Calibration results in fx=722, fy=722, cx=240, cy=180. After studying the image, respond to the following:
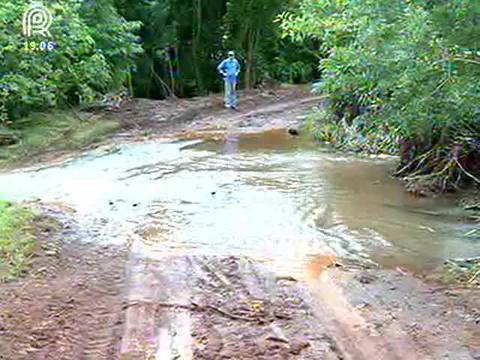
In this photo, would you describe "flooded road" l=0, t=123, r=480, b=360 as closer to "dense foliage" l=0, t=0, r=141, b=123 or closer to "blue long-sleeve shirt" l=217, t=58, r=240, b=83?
"dense foliage" l=0, t=0, r=141, b=123

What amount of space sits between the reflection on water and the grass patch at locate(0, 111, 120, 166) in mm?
1754

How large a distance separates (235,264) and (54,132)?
1129 centimetres

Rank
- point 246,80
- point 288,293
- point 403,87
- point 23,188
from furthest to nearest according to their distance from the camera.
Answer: point 246,80, point 23,188, point 403,87, point 288,293

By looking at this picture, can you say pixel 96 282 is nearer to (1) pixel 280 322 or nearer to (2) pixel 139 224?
(1) pixel 280 322

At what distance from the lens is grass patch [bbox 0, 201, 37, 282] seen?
21.1 ft

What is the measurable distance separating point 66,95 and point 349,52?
37.4 feet

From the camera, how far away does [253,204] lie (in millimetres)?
9883

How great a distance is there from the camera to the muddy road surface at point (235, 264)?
4.86 m

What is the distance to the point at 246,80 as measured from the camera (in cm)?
2808

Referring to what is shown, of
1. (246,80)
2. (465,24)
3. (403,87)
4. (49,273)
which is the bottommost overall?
(246,80)

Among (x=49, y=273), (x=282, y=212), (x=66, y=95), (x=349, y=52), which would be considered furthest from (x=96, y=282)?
(x=66, y=95)

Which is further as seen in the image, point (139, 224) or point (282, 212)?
point (282, 212)

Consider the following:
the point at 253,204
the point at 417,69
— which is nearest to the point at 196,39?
the point at 253,204

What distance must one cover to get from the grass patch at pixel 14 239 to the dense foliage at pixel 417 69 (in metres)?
4.37
